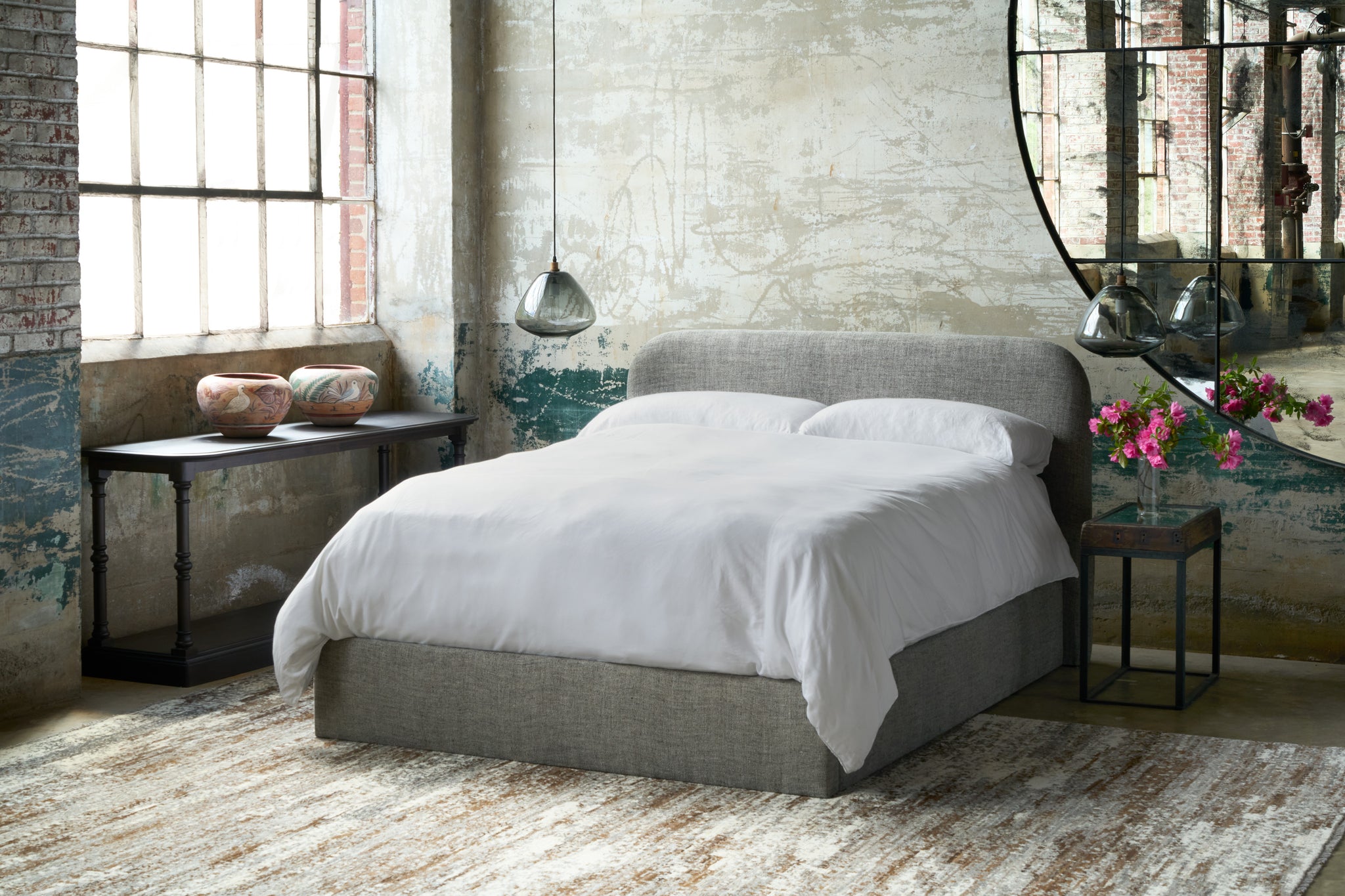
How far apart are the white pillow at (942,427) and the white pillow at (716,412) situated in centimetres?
10

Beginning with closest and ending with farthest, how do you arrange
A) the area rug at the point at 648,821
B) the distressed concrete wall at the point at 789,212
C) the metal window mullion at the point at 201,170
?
the area rug at the point at 648,821 → the distressed concrete wall at the point at 789,212 → the metal window mullion at the point at 201,170

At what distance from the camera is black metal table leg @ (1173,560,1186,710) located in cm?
417

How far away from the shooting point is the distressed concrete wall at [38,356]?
4.12m

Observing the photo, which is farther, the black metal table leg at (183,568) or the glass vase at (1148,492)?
the black metal table leg at (183,568)

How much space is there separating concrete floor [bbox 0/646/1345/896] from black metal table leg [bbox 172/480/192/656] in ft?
0.47

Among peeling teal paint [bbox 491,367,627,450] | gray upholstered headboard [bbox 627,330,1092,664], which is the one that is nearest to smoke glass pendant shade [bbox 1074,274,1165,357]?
gray upholstered headboard [bbox 627,330,1092,664]

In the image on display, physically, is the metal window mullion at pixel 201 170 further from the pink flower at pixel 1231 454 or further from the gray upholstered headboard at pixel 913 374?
the pink flower at pixel 1231 454

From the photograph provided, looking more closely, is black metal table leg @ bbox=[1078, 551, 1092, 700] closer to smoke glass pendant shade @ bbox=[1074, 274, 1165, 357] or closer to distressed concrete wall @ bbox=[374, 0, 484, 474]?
smoke glass pendant shade @ bbox=[1074, 274, 1165, 357]

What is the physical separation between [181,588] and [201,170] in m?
1.50

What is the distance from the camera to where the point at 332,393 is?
522 centimetres

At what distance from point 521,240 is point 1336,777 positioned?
358 centimetres

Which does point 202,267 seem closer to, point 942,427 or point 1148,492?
point 942,427

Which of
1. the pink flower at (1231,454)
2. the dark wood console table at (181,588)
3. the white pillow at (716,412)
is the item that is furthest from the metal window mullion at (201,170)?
the pink flower at (1231,454)

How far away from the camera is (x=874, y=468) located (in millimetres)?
4250
